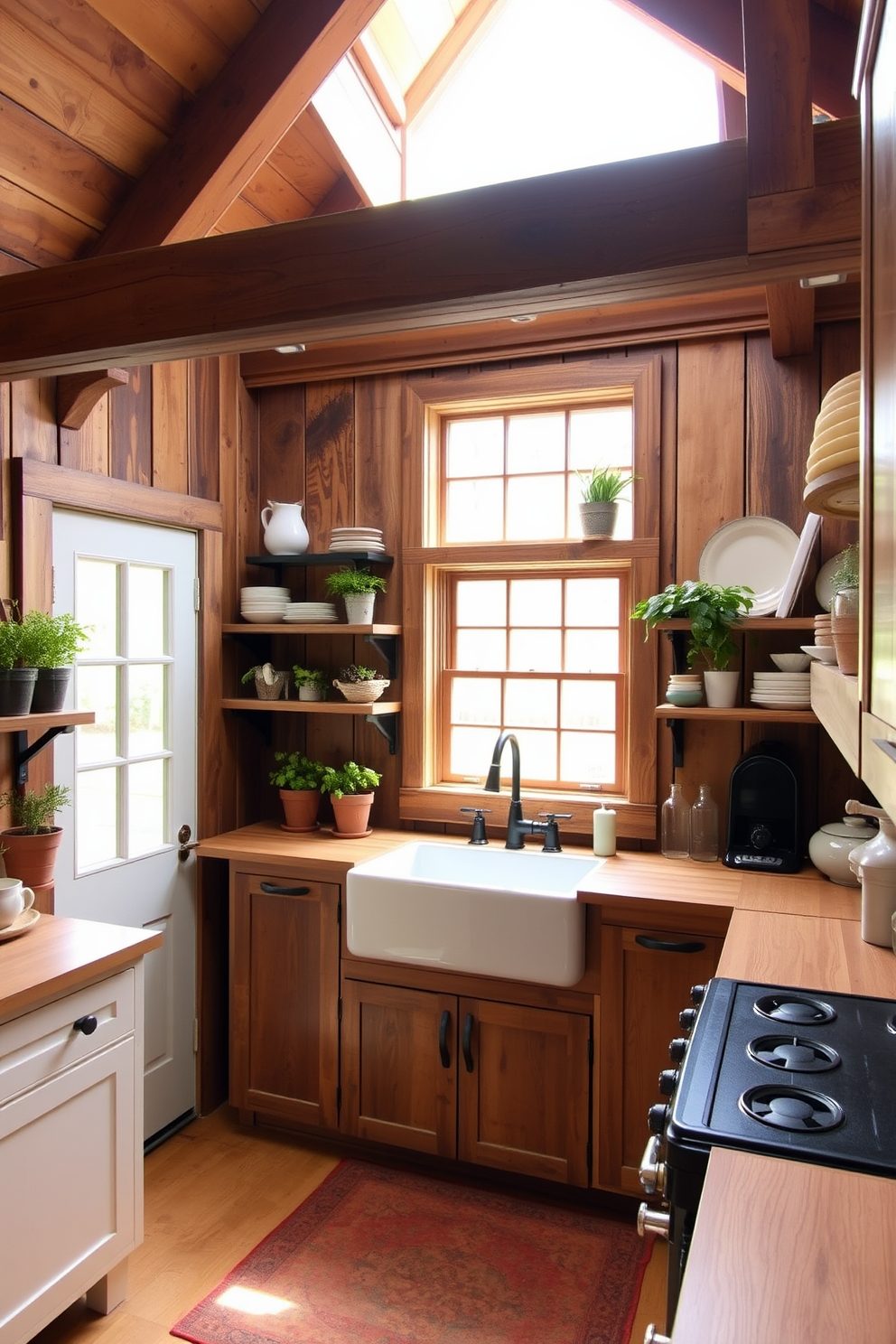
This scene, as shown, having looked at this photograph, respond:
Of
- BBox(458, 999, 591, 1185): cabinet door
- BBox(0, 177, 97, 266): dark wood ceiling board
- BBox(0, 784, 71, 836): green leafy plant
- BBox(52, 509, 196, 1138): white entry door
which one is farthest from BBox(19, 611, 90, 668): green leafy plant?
BBox(458, 999, 591, 1185): cabinet door

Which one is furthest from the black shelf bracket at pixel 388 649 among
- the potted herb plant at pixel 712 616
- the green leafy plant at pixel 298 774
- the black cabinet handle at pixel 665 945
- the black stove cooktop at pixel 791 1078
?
the black stove cooktop at pixel 791 1078

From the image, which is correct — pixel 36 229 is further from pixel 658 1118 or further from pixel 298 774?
pixel 658 1118

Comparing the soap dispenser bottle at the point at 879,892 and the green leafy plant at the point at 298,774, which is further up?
the green leafy plant at the point at 298,774

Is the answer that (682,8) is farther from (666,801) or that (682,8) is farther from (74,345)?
(666,801)

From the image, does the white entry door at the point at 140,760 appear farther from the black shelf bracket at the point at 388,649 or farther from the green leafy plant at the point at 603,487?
the green leafy plant at the point at 603,487

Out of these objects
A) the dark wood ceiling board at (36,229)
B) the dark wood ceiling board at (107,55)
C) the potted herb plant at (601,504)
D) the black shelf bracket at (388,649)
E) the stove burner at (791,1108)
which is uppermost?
the dark wood ceiling board at (107,55)

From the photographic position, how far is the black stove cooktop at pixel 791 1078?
1.26 m

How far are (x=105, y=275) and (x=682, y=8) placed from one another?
1491mm

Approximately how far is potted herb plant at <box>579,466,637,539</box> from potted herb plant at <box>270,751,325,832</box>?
1.30 m

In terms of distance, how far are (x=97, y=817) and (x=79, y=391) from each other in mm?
1282

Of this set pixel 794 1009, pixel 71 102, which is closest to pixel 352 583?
pixel 71 102

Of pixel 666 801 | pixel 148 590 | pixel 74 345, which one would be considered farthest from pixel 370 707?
pixel 74 345

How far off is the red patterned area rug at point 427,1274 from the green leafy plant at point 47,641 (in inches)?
65.5

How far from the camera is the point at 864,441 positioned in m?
1.02
